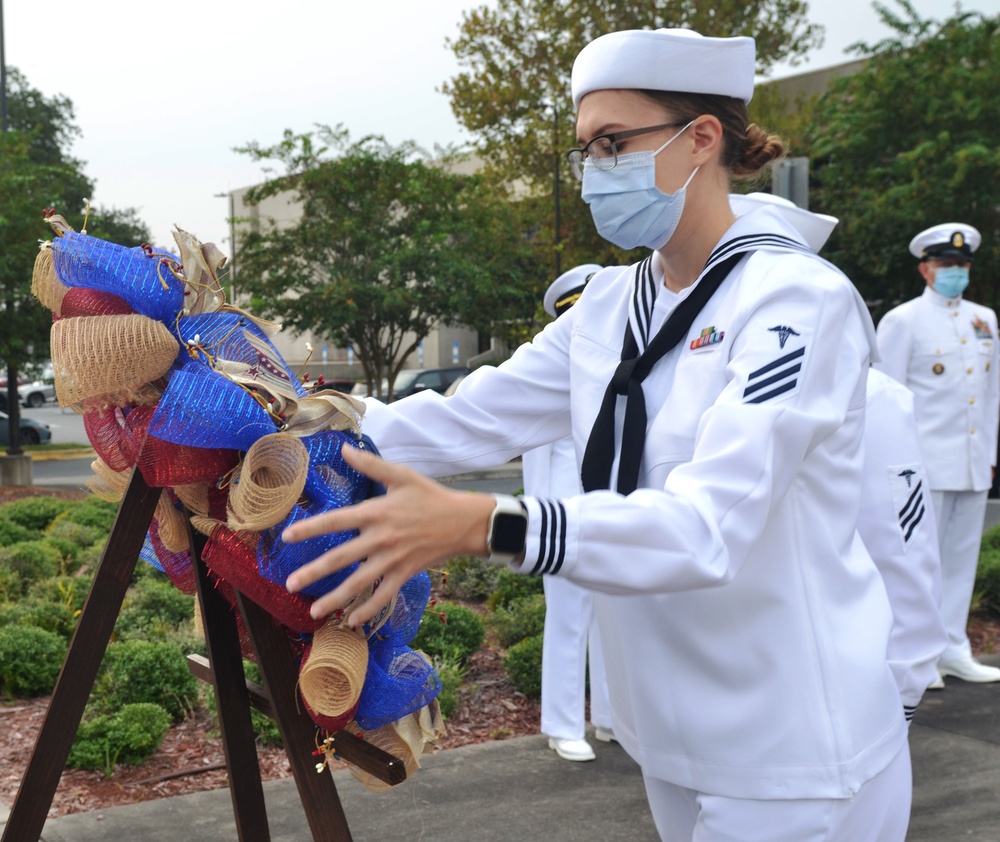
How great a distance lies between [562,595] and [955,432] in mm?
2879

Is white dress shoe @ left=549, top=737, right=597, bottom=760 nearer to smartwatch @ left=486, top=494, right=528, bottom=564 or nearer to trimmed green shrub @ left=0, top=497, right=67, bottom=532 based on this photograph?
smartwatch @ left=486, top=494, right=528, bottom=564

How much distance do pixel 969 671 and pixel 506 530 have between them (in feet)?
18.4

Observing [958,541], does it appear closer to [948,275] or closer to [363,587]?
[948,275]

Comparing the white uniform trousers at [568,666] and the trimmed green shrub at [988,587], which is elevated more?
the white uniform trousers at [568,666]

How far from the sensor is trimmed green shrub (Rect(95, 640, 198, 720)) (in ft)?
17.8

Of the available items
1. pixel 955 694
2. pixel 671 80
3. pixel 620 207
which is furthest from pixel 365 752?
pixel 955 694

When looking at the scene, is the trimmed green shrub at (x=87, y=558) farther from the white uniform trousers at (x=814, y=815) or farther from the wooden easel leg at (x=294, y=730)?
the white uniform trousers at (x=814, y=815)

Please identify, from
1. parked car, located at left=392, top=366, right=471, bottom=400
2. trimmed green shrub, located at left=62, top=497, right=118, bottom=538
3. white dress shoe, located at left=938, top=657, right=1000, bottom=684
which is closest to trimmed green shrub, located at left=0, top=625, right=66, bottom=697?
trimmed green shrub, located at left=62, top=497, right=118, bottom=538

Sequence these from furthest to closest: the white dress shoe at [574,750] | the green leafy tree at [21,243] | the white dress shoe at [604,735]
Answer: the green leafy tree at [21,243], the white dress shoe at [604,735], the white dress shoe at [574,750]

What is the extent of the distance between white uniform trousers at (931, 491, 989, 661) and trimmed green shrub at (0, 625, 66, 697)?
15.5 ft

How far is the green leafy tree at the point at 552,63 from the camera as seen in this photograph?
2102 cm

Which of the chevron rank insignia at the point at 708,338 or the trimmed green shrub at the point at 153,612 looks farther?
the trimmed green shrub at the point at 153,612

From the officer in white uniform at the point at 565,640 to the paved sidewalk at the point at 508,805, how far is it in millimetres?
121

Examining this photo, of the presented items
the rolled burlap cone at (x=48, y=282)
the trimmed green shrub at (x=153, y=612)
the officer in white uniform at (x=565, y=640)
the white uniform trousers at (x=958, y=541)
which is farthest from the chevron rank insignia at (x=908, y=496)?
the trimmed green shrub at (x=153, y=612)
